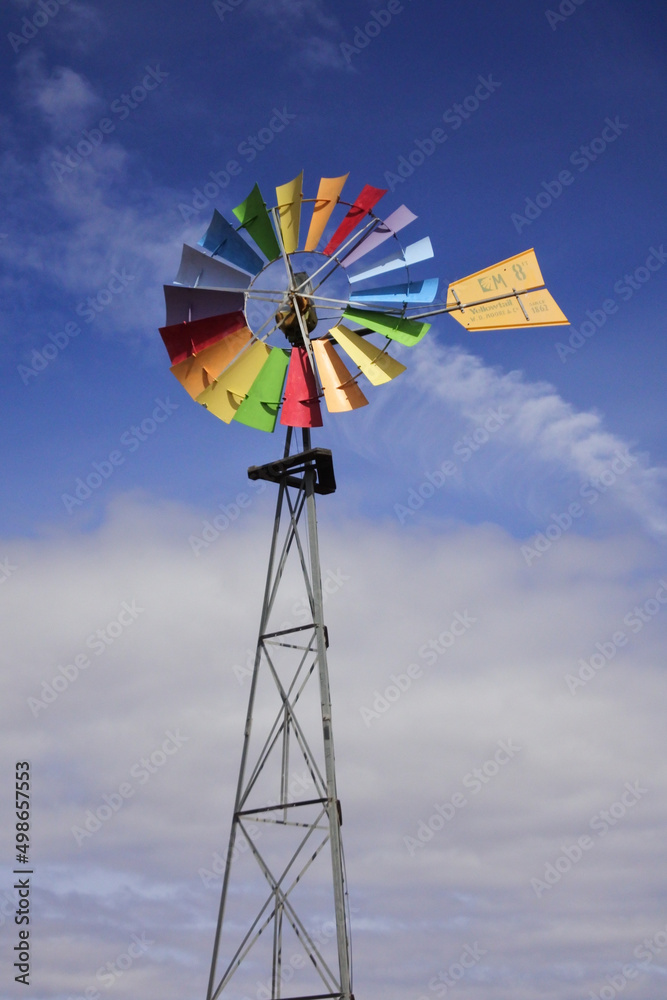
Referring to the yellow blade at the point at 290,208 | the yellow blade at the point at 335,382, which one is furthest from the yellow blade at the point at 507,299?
the yellow blade at the point at 290,208

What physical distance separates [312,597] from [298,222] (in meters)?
5.59

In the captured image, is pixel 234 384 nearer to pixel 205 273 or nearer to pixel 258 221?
pixel 205 273

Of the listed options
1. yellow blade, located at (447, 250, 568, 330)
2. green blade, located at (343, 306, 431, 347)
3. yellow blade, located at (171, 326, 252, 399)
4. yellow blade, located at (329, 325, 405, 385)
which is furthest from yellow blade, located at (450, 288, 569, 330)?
yellow blade, located at (171, 326, 252, 399)

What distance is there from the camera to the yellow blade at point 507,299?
601 inches

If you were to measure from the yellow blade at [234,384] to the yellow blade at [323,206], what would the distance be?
1790 mm

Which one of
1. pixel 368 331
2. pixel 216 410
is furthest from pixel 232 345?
pixel 368 331

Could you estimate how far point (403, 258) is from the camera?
15711 millimetres

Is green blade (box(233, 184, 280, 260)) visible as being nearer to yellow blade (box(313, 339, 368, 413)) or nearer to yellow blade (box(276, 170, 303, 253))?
yellow blade (box(276, 170, 303, 253))

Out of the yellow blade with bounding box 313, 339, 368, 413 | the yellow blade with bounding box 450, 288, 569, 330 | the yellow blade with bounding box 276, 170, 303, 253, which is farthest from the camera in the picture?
the yellow blade with bounding box 276, 170, 303, 253

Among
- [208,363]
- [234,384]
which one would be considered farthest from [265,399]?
[208,363]

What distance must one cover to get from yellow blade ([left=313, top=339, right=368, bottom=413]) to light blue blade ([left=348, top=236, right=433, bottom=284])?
1.22 metres

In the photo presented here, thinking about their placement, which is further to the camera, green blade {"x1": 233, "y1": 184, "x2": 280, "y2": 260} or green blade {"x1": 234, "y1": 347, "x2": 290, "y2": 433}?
green blade {"x1": 233, "y1": 184, "x2": 280, "y2": 260}

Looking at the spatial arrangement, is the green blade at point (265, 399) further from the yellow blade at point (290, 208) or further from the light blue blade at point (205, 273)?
the yellow blade at point (290, 208)

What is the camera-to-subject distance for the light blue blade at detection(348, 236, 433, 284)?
15688 millimetres
